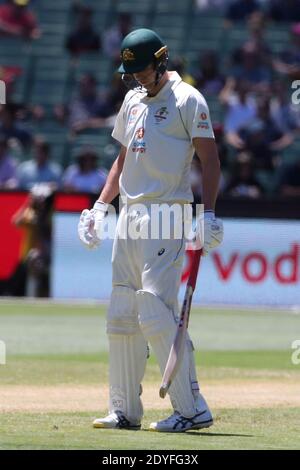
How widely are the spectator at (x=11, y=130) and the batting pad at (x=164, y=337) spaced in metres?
14.7

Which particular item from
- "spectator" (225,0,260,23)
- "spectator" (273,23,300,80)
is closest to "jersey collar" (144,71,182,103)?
"spectator" (273,23,300,80)

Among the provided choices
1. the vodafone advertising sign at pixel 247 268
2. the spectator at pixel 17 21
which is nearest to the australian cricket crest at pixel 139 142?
the vodafone advertising sign at pixel 247 268

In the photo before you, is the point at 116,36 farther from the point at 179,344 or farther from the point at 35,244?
→ the point at 179,344

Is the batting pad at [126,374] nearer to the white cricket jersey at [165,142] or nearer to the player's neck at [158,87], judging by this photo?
the white cricket jersey at [165,142]

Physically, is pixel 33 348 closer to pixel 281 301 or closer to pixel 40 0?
pixel 281 301

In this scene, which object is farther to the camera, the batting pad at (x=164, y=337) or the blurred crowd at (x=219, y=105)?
the blurred crowd at (x=219, y=105)

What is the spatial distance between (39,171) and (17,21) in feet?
17.7

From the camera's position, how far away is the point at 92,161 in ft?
64.0

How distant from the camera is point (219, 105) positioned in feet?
70.9

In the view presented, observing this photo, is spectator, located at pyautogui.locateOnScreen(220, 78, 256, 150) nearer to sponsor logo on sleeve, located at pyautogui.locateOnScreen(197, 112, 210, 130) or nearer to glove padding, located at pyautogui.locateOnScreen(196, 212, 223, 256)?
sponsor logo on sleeve, located at pyautogui.locateOnScreen(197, 112, 210, 130)

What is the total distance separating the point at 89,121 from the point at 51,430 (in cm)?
1519

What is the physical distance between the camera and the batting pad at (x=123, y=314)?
7570mm

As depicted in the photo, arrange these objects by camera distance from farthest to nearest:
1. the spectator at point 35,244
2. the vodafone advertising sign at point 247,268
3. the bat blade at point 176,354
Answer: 1. the spectator at point 35,244
2. the vodafone advertising sign at point 247,268
3. the bat blade at point 176,354

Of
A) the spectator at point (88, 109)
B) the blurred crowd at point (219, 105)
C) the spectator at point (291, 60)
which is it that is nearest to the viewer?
the blurred crowd at point (219, 105)
